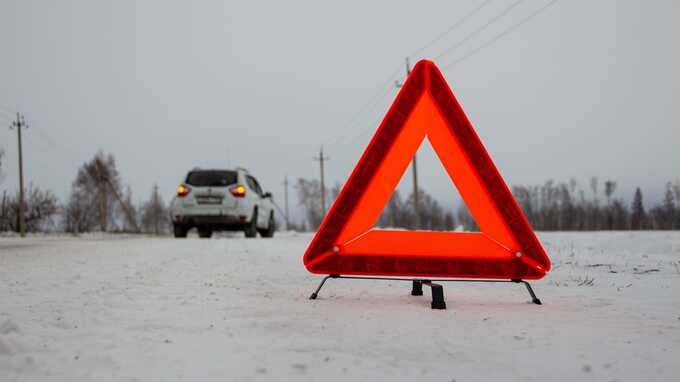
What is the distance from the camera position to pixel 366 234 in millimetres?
3895

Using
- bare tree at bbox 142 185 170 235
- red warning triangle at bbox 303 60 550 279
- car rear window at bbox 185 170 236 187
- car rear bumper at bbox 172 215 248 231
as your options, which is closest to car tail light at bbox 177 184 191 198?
car rear window at bbox 185 170 236 187

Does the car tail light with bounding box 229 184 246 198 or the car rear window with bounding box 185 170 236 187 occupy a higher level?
the car rear window with bounding box 185 170 236 187

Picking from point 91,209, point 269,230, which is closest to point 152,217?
point 91,209

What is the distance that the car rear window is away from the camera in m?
12.4

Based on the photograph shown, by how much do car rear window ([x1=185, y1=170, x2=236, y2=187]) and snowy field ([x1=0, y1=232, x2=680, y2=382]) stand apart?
7.61 meters

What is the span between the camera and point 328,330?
2.68 metres

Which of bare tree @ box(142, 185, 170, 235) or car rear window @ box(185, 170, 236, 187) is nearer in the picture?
car rear window @ box(185, 170, 236, 187)

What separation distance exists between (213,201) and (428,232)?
30.7 feet

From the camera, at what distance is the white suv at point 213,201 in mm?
12227

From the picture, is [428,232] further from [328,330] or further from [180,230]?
[180,230]

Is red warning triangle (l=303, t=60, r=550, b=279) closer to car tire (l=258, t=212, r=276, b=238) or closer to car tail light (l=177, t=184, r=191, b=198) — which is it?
car tail light (l=177, t=184, r=191, b=198)

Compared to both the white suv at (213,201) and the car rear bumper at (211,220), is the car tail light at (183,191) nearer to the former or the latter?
the white suv at (213,201)

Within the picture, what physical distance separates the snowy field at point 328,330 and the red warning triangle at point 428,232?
1.04 ft

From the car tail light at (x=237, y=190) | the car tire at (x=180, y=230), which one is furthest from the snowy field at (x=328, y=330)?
the car tire at (x=180, y=230)
